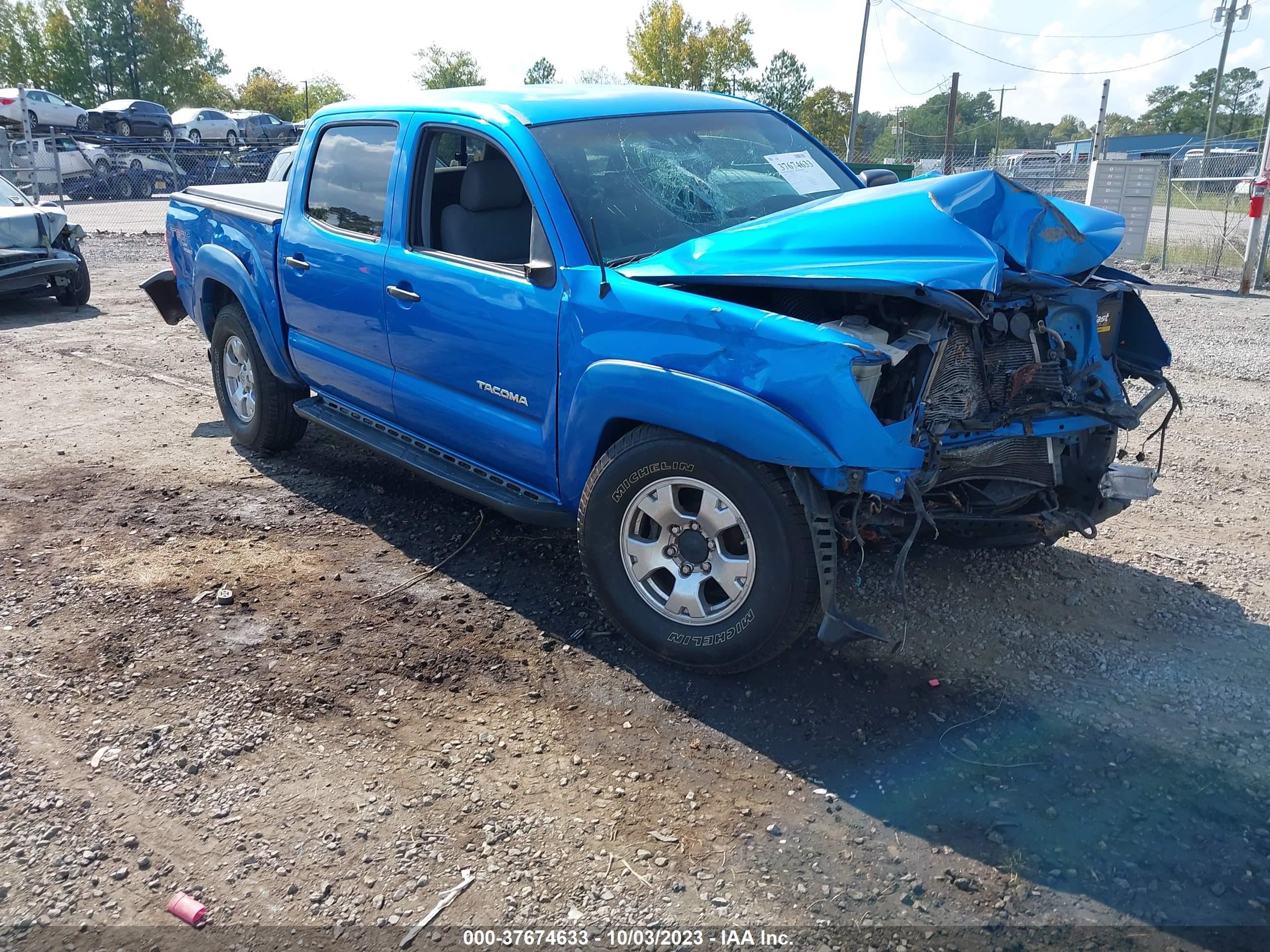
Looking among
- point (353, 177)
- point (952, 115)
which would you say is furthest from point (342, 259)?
point (952, 115)

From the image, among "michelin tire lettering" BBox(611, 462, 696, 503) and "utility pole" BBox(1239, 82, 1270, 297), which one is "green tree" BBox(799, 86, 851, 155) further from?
"michelin tire lettering" BBox(611, 462, 696, 503)

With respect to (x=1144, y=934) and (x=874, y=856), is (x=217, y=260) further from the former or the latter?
(x=1144, y=934)

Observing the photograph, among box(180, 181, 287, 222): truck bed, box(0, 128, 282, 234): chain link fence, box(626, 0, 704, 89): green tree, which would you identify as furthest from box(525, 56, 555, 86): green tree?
box(180, 181, 287, 222): truck bed

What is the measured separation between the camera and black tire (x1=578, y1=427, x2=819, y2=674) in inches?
127

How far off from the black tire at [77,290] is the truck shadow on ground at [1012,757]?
364 inches

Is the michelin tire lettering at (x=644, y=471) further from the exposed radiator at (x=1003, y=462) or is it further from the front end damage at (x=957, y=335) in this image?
the exposed radiator at (x=1003, y=462)

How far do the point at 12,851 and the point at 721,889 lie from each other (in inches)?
79.0

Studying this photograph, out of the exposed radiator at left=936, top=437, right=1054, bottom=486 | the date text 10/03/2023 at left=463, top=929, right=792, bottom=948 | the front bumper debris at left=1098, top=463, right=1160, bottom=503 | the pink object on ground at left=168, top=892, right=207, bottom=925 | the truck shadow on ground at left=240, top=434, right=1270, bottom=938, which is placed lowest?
the pink object on ground at left=168, top=892, right=207, bottom=925

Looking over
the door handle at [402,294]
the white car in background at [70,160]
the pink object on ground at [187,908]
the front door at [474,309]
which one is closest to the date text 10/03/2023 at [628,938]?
the pink object on ground at [187,908]

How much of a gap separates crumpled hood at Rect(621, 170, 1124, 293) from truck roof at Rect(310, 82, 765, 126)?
0.99 m

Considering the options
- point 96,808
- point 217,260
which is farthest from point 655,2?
point 96,808

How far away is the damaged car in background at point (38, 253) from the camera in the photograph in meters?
10.6

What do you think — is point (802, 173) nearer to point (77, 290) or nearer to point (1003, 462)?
point (1003, 462)

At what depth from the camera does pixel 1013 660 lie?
3.72m
